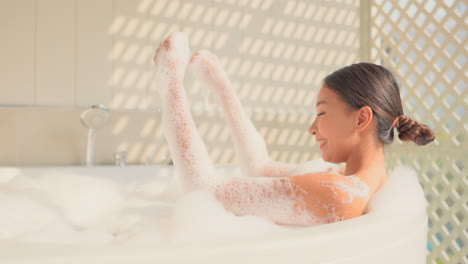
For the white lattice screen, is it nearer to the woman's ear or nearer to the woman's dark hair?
the woman's dark hair

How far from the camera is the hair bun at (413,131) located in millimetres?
1108

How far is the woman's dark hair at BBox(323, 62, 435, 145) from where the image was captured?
3.54 feet

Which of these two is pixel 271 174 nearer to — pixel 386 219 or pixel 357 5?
pixel 386 219

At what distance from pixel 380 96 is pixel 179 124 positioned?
1.66 ft

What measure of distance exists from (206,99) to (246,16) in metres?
0.63

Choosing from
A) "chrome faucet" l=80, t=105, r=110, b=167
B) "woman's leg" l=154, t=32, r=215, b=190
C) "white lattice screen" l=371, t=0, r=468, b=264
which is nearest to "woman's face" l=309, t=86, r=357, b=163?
"woman's leg" l=154, t=32, r=215, b=190

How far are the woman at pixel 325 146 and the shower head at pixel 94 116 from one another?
1.21 meters

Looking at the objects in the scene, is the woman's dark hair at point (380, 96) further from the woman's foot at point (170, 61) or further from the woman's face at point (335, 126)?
the woman's foot at point (170, 61)

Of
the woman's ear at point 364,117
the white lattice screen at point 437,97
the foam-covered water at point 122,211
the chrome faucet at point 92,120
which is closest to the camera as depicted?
the foam-covered water at point 122,211

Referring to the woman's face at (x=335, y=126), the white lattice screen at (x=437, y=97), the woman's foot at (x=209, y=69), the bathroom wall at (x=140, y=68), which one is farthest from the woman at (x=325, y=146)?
the white lattice screen at (x=437, y=97)

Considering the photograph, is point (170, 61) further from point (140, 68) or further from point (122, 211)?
point (140, 68)

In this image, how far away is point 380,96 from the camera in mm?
1084

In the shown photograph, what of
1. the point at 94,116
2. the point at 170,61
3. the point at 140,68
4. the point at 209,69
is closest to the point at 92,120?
the point at 94,116

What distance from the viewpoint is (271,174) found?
1.51 meters
